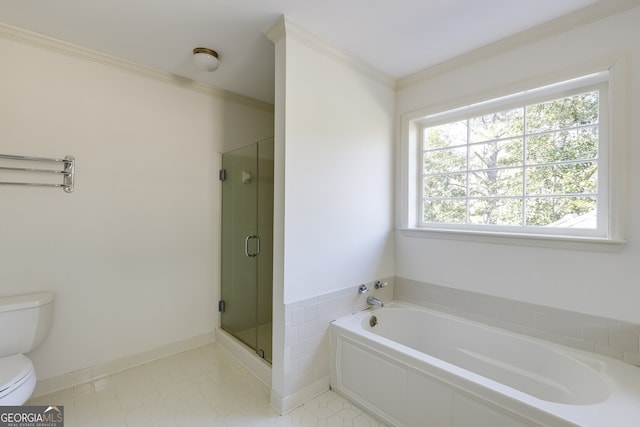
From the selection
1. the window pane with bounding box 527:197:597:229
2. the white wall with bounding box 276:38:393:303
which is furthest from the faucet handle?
the window pane with bounding box 527:197:597:229

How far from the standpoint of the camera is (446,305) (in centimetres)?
220

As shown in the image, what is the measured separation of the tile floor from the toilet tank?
46 cm

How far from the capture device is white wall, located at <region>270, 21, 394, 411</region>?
178 cm

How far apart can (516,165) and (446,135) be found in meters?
0.60

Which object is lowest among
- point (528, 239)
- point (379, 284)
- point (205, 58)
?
point (379, 284)

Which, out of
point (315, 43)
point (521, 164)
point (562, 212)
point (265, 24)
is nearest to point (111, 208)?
point (265, 24)

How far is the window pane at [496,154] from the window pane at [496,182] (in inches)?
1.9

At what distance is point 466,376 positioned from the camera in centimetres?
138

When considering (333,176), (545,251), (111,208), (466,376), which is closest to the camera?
(466,376)

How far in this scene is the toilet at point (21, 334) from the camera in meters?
1.42

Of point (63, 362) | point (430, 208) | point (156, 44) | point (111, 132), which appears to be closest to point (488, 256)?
point (430, 208)

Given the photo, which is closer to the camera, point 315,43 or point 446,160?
point 315,43

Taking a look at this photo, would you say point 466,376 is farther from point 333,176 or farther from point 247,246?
point 247,246

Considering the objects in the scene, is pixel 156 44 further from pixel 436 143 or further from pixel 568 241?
pixel 568 241
